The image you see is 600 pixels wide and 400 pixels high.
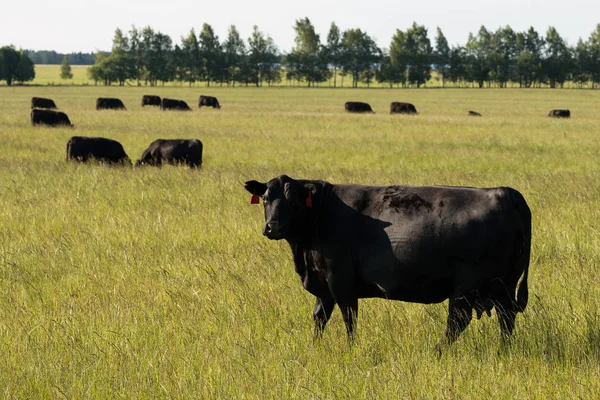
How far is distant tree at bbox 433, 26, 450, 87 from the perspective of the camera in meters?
133

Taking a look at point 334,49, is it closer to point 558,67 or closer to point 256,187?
point 558,67

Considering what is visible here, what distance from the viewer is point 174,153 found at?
56.3 feet

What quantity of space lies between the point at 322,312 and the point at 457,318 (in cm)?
104

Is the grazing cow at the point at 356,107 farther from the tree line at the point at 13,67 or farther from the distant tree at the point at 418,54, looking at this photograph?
the tree line at the point at 13,67

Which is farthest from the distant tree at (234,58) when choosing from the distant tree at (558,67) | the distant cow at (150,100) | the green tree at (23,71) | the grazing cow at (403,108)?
the grazing cow at (403,108)

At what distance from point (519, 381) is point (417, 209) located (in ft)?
4.62

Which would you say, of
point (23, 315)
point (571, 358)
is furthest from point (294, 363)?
point (23, 315)

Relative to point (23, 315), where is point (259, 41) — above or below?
above

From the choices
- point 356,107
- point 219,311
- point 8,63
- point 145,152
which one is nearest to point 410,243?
point 219,311

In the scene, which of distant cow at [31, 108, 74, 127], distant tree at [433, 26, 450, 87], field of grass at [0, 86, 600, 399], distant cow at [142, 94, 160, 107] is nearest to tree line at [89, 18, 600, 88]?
distant tree at [433, 26, 450, 87]

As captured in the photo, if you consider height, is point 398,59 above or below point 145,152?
above

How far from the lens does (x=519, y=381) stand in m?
4.30

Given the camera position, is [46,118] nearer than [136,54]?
Yes

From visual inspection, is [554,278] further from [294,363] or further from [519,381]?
[294,363]
